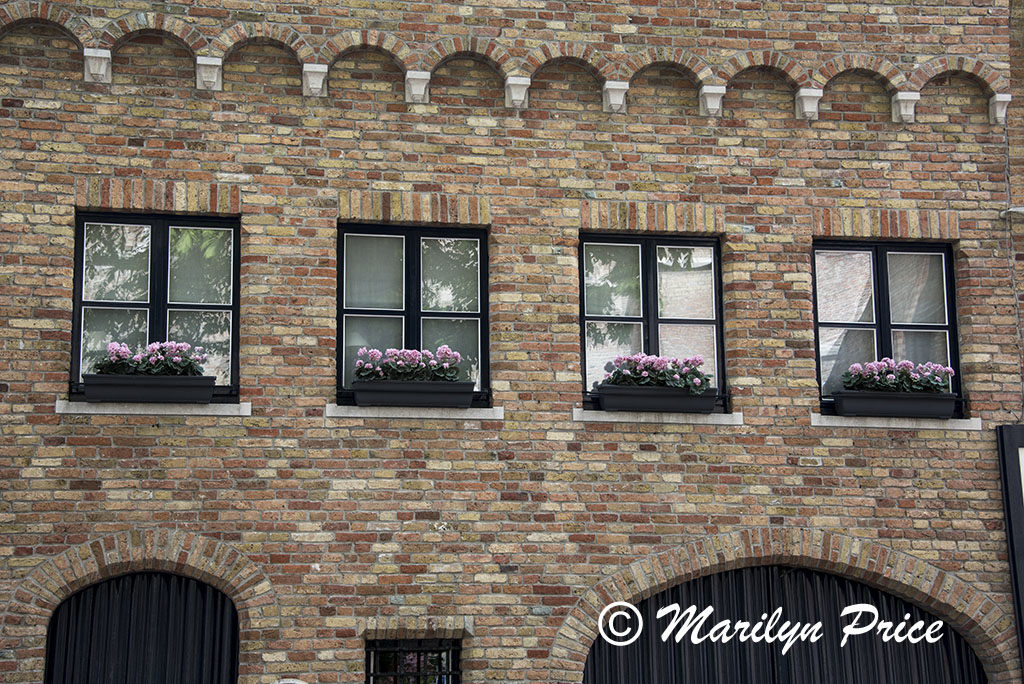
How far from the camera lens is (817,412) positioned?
11492 millimetres

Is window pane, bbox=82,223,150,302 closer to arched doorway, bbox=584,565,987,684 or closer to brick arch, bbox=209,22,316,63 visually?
brick arch, bbox=209,22,316,63

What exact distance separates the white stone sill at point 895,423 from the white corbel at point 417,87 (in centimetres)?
439

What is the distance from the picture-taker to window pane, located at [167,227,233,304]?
11211 millimetres

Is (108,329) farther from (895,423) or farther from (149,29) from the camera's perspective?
(895,423)

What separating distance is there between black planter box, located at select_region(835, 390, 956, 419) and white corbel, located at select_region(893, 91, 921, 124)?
257 cm

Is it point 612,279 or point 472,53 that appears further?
point 612,279

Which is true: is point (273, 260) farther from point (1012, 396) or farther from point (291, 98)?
point (1012, 396)

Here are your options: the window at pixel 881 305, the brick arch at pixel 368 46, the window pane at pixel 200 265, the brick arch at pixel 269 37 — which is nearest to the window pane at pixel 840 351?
the window at pixel 881 305

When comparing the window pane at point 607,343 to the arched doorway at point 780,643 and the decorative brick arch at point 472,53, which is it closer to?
the arched doorway at point 780,643

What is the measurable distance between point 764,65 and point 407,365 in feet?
13.9

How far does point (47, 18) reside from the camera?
1096cm

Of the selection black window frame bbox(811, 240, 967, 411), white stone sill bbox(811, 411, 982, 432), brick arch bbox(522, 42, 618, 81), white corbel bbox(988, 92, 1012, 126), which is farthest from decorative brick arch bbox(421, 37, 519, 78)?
white corbel bbox(988, 92, 1012, 126)

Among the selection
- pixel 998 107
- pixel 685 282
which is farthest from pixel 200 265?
pixel 998 107

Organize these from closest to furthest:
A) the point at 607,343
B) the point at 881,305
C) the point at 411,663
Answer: the point at 411,663
the point at 607,343
the point at 881,305
